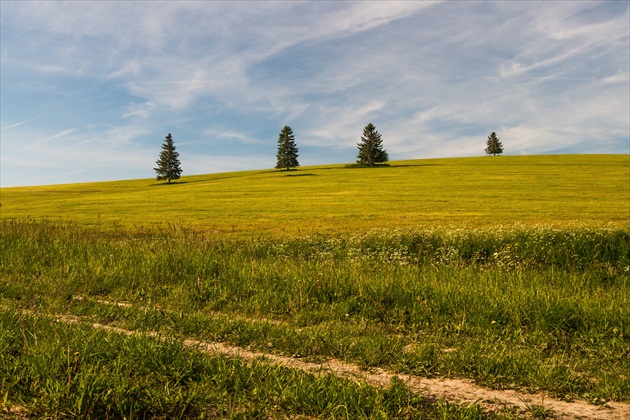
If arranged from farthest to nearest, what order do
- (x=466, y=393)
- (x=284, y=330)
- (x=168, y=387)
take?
(x=284, y=330) < (x=466, y=393) < (x=168, y=387)

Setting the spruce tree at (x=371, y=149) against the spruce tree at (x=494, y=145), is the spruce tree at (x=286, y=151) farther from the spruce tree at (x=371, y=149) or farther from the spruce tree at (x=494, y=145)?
the spruce tree at (x=494, y=145)

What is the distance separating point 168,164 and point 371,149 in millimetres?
44486

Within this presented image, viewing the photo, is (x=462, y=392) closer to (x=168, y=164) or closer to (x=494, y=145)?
(x=168, y=164)

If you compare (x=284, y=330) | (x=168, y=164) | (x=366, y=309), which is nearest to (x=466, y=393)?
(x=284, y=330)

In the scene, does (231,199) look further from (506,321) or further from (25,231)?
(506,321)

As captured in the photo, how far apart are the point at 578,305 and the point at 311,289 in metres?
4.26

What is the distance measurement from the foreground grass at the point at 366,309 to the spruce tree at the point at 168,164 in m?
86.6

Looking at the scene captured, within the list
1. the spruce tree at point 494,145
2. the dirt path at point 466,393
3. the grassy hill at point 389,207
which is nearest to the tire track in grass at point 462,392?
the dirt path at point 466,393

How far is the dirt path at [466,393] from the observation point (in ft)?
13.4

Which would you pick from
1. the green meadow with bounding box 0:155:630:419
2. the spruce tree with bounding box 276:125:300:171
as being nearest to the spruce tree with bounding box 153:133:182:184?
the spruce tree with bounding box 276:125:300:171

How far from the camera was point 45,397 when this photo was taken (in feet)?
12.8

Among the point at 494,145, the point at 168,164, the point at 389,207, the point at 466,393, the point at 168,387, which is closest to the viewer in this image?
the point at 168,387

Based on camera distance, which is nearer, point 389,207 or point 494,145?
point 389,207

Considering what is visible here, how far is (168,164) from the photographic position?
9575 centimetres
